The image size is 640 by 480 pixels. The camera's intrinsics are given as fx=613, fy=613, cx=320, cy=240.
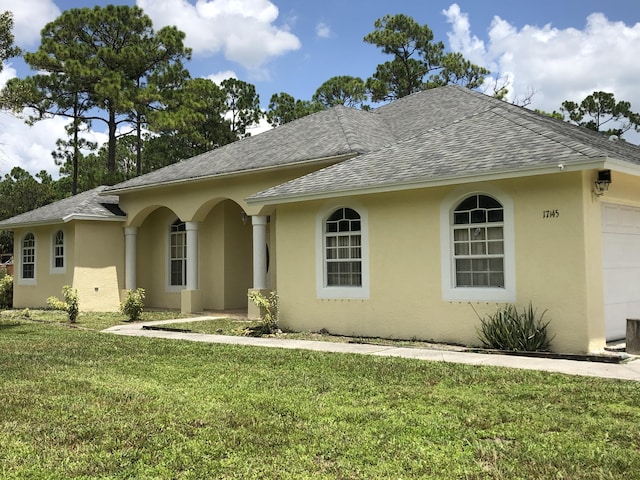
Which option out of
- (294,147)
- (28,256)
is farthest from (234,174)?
(28,256)

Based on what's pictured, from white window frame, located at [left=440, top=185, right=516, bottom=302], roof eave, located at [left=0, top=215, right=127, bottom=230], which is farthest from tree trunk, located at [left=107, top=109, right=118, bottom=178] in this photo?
white window frame, located at [left=440, top=185, right=516, bottom=302]

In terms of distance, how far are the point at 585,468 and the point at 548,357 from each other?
16.9ft

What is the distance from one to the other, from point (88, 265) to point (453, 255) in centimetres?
1352

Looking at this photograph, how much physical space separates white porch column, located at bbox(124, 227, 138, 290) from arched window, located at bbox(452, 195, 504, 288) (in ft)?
42.1

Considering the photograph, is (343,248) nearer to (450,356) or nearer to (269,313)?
(269,313)

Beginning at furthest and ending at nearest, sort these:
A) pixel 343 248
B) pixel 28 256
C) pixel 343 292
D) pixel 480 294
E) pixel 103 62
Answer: pixel 103 62, pixel 28 256, pixel 343 248, pixel 343 292, pixel 480 294

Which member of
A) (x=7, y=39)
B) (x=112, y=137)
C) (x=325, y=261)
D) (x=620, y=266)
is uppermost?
(x=112, y=137)

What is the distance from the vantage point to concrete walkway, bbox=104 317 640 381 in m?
8.34

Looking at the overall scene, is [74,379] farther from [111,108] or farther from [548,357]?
[111,108]

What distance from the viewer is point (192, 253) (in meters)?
18.7

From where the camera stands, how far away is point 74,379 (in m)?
8.18

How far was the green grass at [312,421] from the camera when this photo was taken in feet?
15.5

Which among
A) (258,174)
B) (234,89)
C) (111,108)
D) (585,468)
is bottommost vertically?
(585,468)

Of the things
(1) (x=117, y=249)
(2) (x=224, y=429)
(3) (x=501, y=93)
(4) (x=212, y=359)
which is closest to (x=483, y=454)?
(2) (x=224, y=429)
